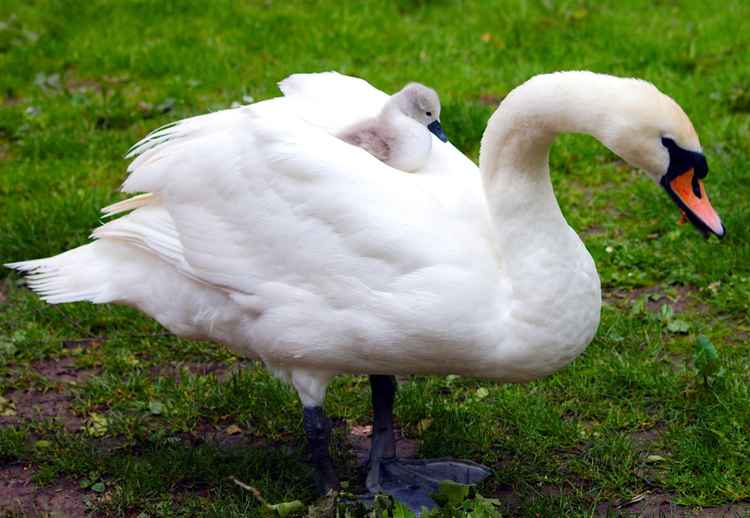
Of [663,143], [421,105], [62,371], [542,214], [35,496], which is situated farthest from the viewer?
[62,371]

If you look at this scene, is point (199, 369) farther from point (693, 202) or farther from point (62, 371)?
point (693, 202)

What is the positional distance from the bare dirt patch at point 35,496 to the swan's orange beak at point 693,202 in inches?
85.5

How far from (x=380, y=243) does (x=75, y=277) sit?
1.25 metres

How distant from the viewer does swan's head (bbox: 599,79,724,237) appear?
3.00 metres

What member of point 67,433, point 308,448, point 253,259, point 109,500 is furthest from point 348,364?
point 67,433

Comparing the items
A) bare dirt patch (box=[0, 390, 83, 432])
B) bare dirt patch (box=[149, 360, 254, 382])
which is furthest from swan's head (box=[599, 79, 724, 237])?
bare dirt patch (box=[0, 390, 83, 432])

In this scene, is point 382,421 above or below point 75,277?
below

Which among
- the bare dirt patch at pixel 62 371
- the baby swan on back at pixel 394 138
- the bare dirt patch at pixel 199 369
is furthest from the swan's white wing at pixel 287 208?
Answer: the bare dirt patch at pixel 62 371

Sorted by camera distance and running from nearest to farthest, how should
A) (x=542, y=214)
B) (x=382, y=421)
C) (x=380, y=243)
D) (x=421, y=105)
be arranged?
(x=380, y=243) → (x=542, y=214) → (x=382, y=421) → (x=421, y=105)

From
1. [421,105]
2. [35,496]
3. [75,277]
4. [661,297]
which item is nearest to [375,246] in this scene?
[421,105]

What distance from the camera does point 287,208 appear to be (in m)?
3.39

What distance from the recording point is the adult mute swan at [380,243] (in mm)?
3113

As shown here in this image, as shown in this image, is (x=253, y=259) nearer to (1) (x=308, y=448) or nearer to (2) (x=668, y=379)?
(1) (x=308, y=448)

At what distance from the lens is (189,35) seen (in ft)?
24.2
